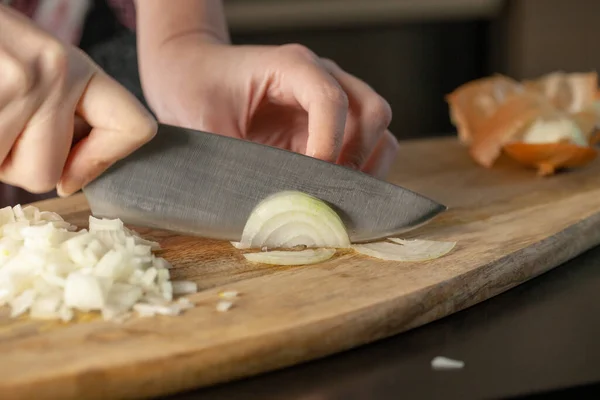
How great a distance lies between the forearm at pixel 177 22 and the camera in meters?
1.39

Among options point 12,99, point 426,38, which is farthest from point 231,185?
Answer: point 426,38

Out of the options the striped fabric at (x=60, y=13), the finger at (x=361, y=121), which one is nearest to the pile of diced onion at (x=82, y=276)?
the finger at (x=361, y=121)

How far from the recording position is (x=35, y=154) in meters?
0.92

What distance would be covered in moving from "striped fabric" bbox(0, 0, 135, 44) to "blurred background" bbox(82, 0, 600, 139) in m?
0.96

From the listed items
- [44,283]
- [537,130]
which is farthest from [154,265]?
[537,130]

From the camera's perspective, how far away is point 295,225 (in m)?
1.02

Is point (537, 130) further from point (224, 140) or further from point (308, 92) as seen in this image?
point (224, 140)

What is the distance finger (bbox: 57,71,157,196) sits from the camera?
3.01 feet

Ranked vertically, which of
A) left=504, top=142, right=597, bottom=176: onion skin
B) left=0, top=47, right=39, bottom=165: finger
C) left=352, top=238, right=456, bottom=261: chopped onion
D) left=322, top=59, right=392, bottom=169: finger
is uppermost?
left=0, top=47, right=39, bottom=165: finger

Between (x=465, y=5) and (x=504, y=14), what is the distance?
8.8 inches

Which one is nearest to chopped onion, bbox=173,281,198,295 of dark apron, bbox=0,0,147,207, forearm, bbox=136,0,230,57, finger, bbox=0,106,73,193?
finger, bbox=0,106,73,193

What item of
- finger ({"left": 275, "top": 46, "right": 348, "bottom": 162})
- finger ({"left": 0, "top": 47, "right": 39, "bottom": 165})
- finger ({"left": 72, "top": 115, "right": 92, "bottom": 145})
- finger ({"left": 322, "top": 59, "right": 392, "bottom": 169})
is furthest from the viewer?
finger ({"left": 322, "top": 59, "right": 392, "bottom": 169})

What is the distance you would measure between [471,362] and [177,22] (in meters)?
0.91

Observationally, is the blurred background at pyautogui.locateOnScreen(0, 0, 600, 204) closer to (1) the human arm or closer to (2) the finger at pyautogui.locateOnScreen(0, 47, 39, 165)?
(1) the human arm
